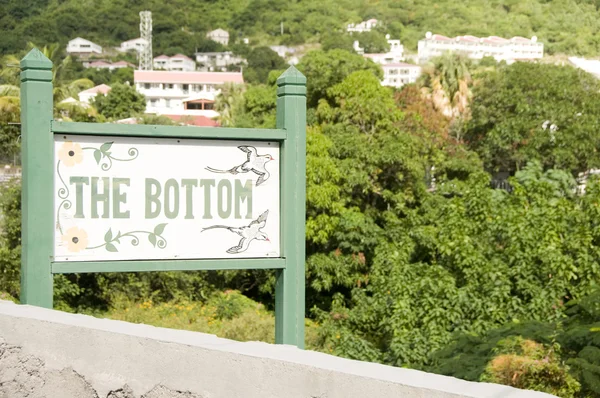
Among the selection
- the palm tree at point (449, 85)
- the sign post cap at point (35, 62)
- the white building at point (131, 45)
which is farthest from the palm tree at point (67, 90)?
the white building at point (131, 45)

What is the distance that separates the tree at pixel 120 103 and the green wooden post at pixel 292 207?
2173 inches

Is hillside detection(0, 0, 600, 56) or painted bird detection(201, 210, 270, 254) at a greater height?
hillside detection(0, 0, 600, 56)

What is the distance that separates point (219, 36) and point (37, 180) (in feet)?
423

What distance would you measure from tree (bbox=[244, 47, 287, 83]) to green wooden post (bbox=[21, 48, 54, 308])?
96.2 meters

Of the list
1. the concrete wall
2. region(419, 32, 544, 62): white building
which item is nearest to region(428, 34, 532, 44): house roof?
region(419, 32, 544, 62): white building

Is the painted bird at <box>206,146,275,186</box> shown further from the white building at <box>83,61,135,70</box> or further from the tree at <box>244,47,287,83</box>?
the white building at <box>83,61,135,70</box>

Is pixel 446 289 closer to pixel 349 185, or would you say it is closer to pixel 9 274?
pixel 9 274

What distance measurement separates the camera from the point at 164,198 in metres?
4.80

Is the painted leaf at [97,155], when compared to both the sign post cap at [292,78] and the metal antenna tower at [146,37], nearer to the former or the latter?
the sign post cap at [292,78]

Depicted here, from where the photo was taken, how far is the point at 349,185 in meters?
23.6

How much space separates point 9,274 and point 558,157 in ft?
65.0

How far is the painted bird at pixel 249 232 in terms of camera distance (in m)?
4.89

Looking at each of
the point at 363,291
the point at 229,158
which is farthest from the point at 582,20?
the point at 229,158

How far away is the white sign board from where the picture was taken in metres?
4.66
